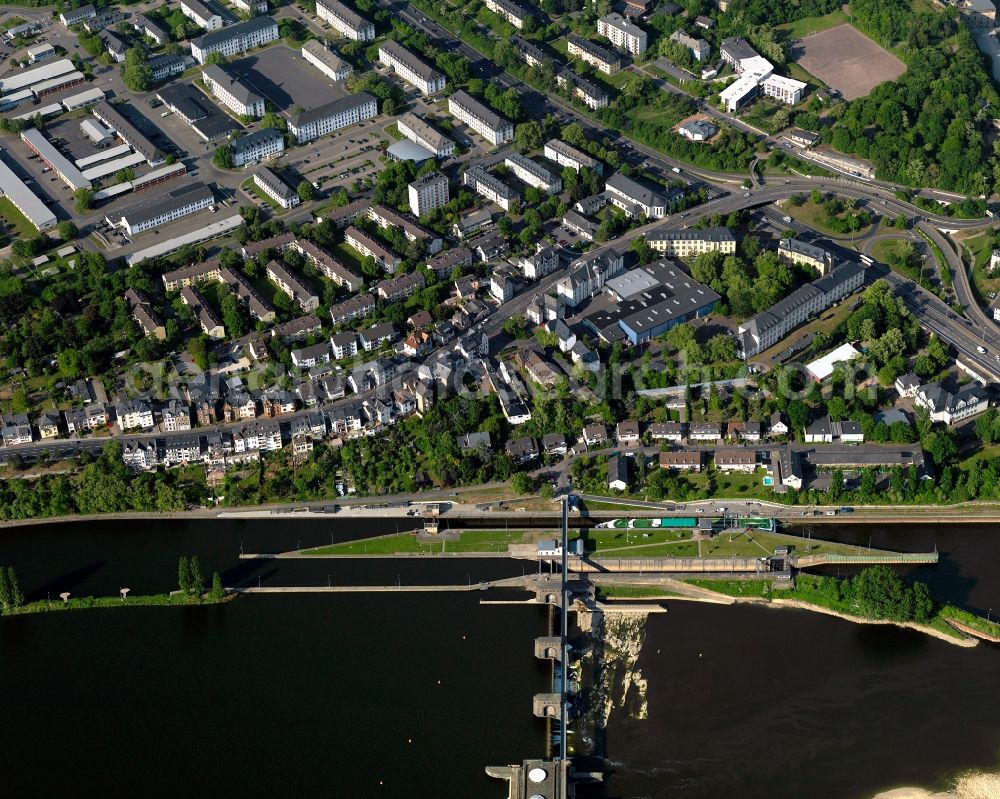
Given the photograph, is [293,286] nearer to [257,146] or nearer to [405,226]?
[405,226]

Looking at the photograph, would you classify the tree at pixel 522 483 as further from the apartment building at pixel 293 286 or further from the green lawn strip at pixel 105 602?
the apartment building at pixel 293 286

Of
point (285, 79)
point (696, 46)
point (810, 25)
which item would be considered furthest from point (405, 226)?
point (810, 25)

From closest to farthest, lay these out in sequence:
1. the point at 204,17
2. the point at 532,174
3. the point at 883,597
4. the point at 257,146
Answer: the point at 883,597 → the point at 532,174 → the point at 257,146 → the point at 204,17

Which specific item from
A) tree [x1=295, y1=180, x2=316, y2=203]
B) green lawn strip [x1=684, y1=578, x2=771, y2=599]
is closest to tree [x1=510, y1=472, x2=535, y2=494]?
green lawn strip [x1=684, y1=578, x2=771, y2=599]

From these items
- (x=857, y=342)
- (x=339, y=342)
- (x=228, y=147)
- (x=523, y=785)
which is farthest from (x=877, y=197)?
(x=523, y=785)

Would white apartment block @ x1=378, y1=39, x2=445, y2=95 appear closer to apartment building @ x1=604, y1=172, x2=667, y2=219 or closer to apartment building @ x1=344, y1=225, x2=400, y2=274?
apartment building @ x1=344, y1=225, x2=400, y2=274

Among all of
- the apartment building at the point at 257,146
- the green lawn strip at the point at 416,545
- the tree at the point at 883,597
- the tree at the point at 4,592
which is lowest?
the tree at the point at 883,597

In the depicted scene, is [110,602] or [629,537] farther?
[629,537]

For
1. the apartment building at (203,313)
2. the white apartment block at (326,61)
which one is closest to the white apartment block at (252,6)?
the white apartment block at (326,61)
